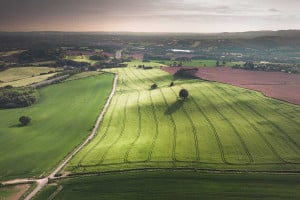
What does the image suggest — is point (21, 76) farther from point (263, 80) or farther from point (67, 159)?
point (263, 80)

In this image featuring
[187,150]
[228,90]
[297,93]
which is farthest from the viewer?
[228,90]

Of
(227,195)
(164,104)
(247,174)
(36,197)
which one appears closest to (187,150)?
(247,174)

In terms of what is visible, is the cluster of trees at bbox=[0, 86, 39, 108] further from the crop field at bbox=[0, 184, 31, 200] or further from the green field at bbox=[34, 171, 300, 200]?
the green field at bbox=[34, 171, 300, 200]

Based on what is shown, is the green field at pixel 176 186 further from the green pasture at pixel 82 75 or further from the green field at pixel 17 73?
the green field at pixel 17 73

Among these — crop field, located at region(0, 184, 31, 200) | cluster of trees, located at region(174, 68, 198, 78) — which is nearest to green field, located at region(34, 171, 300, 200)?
crop field, located at region(0, 184, 31, 200)

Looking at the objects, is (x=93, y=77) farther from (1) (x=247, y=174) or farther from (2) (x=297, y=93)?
(1) (x=247, y=174)
